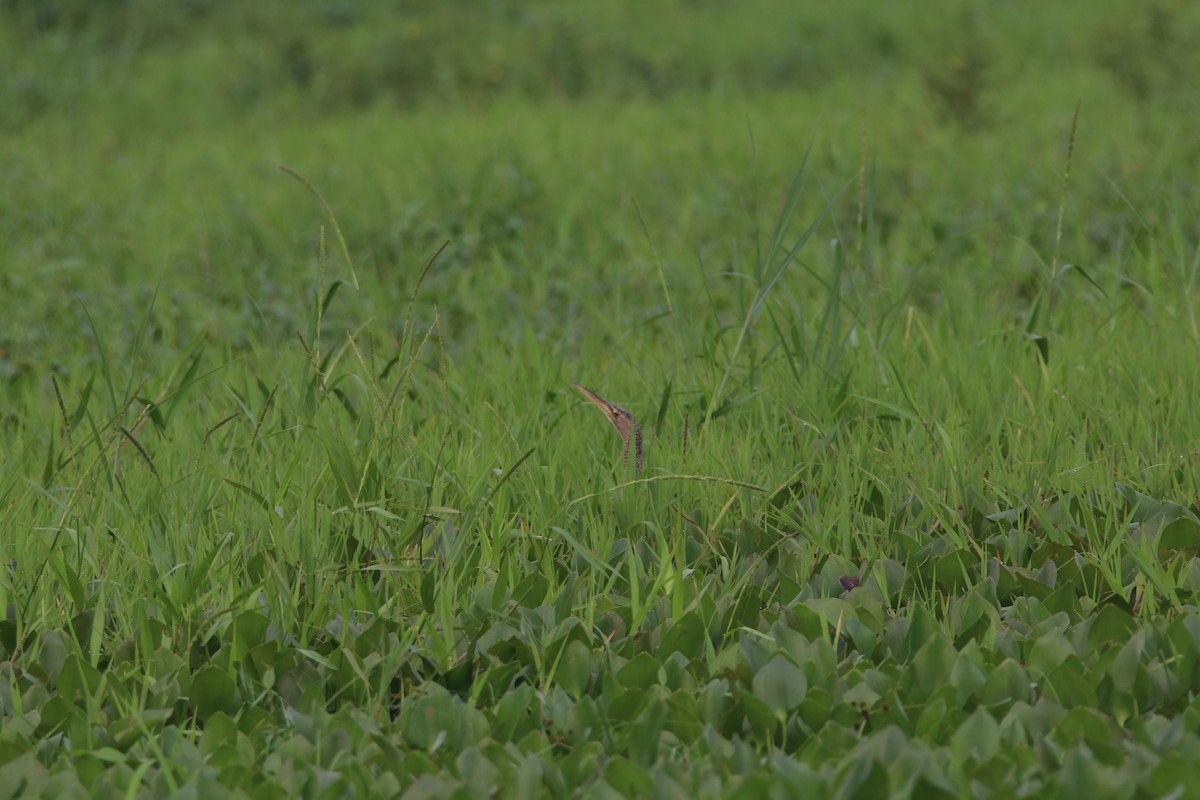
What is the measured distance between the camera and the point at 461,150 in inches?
264

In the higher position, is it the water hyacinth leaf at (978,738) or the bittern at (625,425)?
the bittern at (625,425)

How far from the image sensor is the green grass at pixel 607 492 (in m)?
1.98

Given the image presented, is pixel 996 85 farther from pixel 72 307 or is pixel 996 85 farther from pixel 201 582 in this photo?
pixel 201 582

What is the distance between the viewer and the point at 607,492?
2.72 metres

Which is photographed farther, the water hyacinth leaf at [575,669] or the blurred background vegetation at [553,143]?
the blurred background vegetation at [553,143]

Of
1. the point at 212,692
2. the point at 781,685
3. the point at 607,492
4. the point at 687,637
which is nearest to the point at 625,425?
Answer: the point at 607,492

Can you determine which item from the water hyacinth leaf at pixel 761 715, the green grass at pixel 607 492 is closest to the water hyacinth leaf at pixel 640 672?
the green grass at pixel 607 492

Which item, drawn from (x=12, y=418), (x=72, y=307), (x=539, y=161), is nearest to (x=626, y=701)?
(x=12, y=418)

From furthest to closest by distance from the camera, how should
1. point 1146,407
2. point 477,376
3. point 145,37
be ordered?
point 145,37
point 477,376
point 1146,407

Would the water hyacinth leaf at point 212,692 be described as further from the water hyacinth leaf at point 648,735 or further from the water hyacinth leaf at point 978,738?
the water hyacinth leaf at point 978,738

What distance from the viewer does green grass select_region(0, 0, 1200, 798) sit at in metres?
1.98

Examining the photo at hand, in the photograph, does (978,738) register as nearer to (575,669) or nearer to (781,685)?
(781,685)

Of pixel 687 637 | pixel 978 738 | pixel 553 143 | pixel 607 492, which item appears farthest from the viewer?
pixel 553 143

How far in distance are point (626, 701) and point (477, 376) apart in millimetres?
1762
